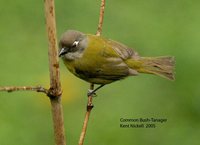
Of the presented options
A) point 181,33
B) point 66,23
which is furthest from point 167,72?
point 66,23

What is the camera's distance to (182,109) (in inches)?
252

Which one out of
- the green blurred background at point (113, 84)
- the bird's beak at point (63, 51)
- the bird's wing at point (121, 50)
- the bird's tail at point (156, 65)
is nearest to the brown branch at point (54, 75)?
the bird's beak at point (63, 51)

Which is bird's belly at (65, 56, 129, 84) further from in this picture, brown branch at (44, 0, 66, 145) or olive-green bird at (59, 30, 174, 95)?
brown branch at (44, 0, 66, 145)

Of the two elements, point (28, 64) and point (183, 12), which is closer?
point (28, 64)

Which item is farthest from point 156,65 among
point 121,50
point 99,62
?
point 99,62

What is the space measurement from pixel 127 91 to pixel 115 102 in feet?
0.77

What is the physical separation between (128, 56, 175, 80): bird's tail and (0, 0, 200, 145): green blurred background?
1388 millimetres

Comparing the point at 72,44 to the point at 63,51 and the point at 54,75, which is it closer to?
the point at 63,51

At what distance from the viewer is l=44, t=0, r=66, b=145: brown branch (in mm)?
2543

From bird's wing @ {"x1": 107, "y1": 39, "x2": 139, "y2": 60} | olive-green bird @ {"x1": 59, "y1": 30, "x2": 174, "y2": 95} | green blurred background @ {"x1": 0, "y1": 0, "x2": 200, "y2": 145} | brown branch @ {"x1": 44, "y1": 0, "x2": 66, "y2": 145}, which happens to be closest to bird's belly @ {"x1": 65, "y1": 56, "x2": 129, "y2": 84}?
olive-green bird @ {"x1": 59, "y1": 30, "x2": 174, "y2": 95}

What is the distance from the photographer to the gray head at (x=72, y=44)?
433cm

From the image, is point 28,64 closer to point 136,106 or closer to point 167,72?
point 136,106

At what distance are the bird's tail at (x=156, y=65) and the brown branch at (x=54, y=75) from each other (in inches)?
74.1

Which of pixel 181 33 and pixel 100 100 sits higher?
pixel 181 33
